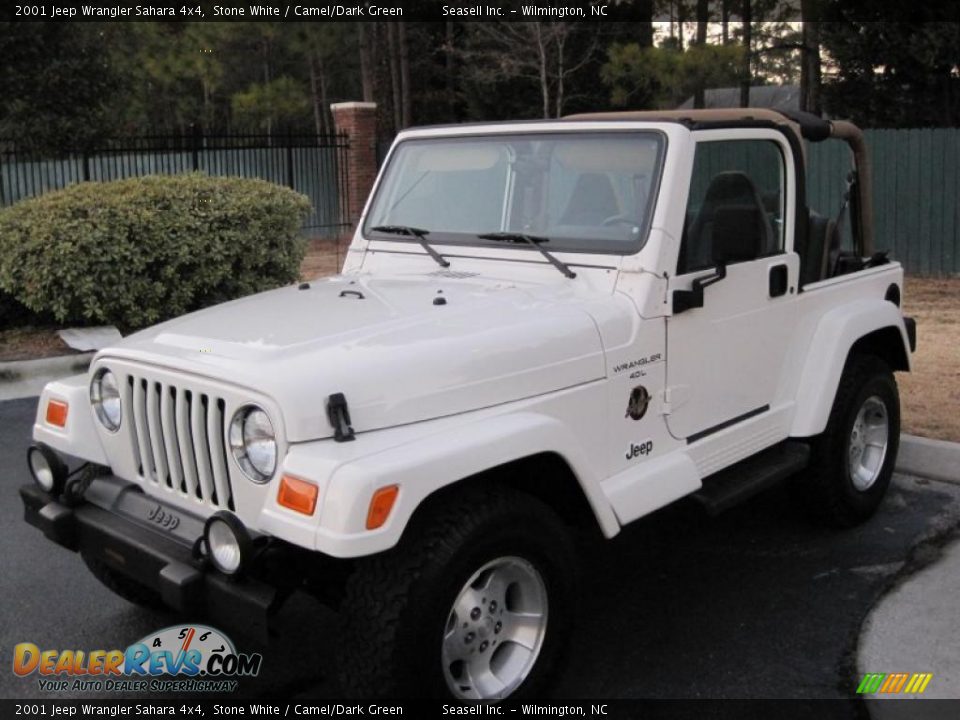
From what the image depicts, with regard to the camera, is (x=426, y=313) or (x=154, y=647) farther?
(x=154, y=647)

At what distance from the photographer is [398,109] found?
28.5 metres

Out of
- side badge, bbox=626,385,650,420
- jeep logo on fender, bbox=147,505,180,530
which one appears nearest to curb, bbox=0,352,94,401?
jeep logo on fender, bbox=147,505,180,530

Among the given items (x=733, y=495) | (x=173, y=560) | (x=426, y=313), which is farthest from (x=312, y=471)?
(x=733, y=495)

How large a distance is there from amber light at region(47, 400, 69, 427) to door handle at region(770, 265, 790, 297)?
9.43 feet

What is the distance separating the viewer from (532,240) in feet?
14.4

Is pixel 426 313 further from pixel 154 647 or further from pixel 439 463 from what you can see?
pixel 154 647

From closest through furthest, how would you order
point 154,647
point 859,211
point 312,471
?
point 312,471
point 154,647
point 859,211

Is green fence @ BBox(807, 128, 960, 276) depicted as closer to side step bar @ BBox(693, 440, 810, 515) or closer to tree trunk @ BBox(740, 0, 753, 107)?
tree trunk @ BBox(740, 0, 753, 107)

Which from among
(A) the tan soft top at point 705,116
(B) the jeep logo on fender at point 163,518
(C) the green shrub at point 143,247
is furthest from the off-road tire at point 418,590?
(C) the green shrub at point 143,247

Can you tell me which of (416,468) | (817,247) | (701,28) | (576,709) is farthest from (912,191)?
(416,468)

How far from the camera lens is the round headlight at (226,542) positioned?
10.2 ft

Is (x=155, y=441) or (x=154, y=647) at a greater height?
(x=155, y=441)

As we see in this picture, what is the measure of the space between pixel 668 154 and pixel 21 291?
7.05m

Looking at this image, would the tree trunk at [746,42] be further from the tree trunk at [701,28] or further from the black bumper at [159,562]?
the black bumper at [159,562]
